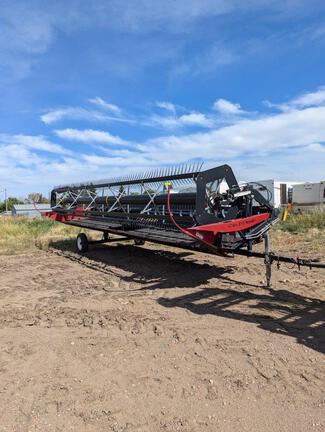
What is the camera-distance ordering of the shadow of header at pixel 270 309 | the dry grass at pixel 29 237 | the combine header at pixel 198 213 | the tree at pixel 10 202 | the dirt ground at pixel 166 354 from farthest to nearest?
the tree at pixel 10 202 < the dry grass at pixel 29 237 < the combine header at pixel 198 213 < the shadow of header at pixel 270 309 < the dirt ground at pixel 166 354

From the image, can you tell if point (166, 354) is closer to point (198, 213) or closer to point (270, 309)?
point (270, 309)

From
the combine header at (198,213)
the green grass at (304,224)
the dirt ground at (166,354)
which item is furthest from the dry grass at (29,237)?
the green grass at (304,224)

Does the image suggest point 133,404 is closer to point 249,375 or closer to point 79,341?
point 249,375

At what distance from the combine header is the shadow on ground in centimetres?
56

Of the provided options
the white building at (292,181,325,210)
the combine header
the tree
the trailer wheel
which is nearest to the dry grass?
the trailer wheel

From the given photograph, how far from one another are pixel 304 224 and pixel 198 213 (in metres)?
9.29

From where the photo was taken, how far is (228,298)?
5.71 metres

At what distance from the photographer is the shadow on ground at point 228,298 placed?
4.50 metres

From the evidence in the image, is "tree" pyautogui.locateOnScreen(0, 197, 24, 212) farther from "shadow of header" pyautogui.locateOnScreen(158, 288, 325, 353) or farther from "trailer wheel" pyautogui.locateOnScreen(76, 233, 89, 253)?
"shadow of header" pyautogui.locateOnScreen(158, 288, 325, 353)

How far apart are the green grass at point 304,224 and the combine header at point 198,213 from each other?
22.1 ft

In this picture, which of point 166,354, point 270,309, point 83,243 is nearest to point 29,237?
point 83,243

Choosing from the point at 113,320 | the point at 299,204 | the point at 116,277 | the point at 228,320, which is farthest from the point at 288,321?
the point at 299,204

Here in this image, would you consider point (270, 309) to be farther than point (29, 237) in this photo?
No

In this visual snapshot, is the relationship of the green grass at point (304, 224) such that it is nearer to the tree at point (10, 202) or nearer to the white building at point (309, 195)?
the white building at point (309, 195)
